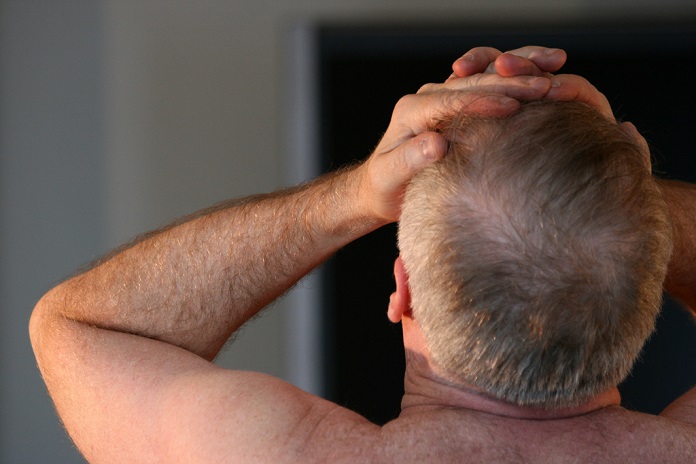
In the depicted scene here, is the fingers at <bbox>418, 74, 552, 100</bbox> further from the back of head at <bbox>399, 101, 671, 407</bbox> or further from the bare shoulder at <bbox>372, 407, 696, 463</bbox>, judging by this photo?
the bare shoulder at <bbox>372, 407, 696, 463</bbox>

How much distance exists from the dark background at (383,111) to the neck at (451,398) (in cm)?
157

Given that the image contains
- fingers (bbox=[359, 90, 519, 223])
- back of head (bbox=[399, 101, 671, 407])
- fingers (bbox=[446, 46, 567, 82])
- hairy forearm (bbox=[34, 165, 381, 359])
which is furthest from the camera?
hairy forearm (bbox=[34, 165, 381, 359])

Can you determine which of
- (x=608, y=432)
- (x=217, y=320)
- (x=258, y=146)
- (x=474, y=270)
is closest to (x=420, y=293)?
(x=474, y=270)

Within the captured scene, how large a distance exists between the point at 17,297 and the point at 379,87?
1.43 m

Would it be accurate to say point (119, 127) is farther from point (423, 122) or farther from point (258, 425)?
point (258, 425)

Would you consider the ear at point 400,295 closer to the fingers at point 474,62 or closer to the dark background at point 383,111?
the fingers at point 474,62

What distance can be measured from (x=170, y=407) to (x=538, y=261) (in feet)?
1.52

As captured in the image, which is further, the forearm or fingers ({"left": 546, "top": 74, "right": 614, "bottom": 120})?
the forearm

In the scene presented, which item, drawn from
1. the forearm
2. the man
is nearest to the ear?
the man

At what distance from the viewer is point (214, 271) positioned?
1.31 meters

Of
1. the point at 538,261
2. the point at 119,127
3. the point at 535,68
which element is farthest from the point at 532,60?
the point at 119,127

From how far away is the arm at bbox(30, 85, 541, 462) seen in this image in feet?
3.27

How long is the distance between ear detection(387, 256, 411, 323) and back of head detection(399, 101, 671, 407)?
5 cm

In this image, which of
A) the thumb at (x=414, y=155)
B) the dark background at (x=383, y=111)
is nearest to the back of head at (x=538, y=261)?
the thumb at (x=414, y=155)
